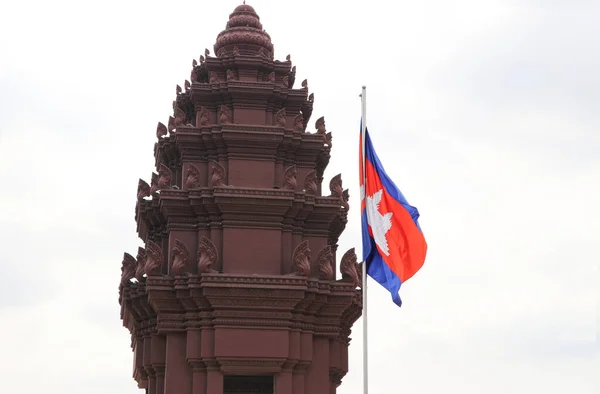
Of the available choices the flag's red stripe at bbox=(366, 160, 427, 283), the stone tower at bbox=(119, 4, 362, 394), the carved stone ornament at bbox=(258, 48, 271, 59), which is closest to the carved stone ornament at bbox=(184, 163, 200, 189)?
the stone tower at bbox=(119, 4, 362, 394)

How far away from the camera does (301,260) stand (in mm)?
31875

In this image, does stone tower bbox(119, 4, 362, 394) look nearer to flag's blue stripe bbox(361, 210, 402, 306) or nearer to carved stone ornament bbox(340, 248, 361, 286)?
carved stone ornament bbox(340, 248, 361, 286)

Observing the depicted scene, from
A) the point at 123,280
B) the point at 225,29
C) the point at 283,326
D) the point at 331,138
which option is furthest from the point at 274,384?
the point at 225,29

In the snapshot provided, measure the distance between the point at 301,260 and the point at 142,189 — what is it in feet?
20.6

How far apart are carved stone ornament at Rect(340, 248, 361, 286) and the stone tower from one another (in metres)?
→ 0.06

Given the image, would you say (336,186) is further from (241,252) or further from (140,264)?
(140,264)

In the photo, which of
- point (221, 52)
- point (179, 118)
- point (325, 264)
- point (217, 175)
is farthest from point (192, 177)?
point (221, 52)

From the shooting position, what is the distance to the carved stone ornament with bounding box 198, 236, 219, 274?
103ft

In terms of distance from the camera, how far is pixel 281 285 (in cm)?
3127

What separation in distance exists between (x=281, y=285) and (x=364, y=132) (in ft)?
24.0

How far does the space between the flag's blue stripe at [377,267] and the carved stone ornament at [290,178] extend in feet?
25.1

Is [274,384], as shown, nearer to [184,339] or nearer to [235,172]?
[184,339]

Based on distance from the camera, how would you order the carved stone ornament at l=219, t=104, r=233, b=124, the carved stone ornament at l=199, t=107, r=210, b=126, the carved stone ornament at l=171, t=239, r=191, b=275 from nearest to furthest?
the carved stone ornament at l=171, t=239, r=191, b=275 < the carved stone ornament at l=219, t=104, r=233, b=124 < the carved stone ornament at l=199, t=107, r=210, b=126

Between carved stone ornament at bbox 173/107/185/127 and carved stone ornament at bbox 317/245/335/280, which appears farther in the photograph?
carved stone ornament at bbox 173/107/185/127
